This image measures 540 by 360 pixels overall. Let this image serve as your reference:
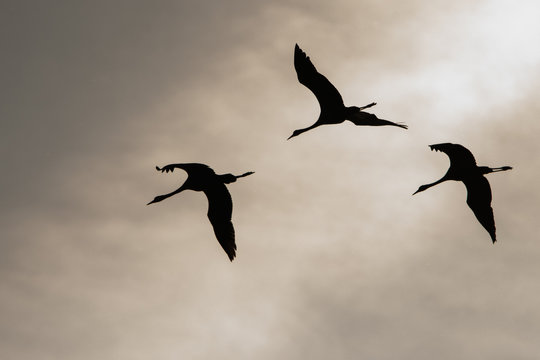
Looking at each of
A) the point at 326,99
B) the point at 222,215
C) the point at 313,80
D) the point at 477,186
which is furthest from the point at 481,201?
the point at 222,215

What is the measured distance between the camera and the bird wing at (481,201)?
34.7 meters

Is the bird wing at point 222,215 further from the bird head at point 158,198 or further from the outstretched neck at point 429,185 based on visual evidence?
the outstretched neck at point 429,185

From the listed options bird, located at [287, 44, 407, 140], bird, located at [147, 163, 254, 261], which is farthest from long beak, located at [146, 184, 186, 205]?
bird, located at [287, 44, 407, 140]

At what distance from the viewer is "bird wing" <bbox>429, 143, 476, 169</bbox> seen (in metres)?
32.9

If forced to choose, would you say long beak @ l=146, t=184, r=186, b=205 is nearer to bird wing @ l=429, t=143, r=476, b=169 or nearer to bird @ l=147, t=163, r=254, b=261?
bird @ l=147, t=163, r=254, b=261

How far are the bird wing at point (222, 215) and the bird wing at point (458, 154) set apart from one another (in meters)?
6.19

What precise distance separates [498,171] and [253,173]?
731 cm

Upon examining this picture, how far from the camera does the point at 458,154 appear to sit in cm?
3369

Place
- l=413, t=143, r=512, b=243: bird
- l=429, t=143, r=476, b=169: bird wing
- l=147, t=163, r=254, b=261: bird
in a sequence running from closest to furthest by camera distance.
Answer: l=429, t=143, r=476, b=169: bird wing < l=147, t=163, r=254, b=261: bird < l=413, t=143, r=512, b=243: bird

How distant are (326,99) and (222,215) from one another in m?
4.62

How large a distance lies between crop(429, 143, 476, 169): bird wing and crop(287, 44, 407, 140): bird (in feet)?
4.61

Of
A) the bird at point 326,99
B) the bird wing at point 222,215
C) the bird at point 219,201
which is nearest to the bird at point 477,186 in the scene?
the bird at point 326,99

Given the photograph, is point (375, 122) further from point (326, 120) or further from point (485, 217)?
point (485, 217)

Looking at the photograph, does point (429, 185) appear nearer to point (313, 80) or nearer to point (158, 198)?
point (313, 80)
